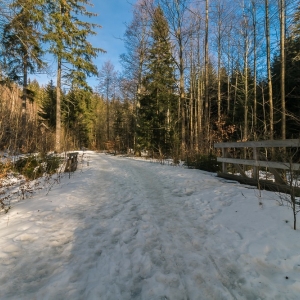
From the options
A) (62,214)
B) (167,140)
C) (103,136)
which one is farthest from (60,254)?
(103,136)

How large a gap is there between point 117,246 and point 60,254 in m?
0.76

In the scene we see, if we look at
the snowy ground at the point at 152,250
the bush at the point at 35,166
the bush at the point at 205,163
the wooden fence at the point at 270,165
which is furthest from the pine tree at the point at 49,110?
the wooden fence at the point at 270,165

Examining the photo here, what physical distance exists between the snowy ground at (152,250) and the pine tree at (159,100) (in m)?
12.6

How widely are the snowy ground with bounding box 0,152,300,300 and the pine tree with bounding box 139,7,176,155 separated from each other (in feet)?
41.4

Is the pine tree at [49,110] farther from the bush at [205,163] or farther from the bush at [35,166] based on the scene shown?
the bush at [205,163]

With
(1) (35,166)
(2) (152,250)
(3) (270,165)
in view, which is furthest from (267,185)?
(1) (35,166)

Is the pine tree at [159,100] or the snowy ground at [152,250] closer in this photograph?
the snowy ground at [152,250]

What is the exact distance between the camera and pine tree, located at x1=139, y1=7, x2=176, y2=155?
1692 centimetres

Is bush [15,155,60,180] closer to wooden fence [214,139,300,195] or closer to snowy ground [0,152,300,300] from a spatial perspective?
snowy ground [0,152,300,300]

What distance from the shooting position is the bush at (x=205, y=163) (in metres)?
9.04

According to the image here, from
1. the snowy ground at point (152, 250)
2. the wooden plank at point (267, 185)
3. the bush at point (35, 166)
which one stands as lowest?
the snowy ground at point (152, 250)

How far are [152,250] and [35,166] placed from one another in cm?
778

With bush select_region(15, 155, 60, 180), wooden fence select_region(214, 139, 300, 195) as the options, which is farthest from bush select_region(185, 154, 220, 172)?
bush select_region(15, 155, 60, 180)

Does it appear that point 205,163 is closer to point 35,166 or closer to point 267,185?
point 267,185
